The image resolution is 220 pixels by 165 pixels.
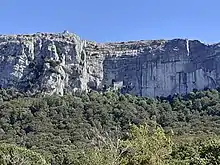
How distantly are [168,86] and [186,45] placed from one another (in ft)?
40.9

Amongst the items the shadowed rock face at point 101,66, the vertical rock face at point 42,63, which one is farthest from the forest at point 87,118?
the shadowed rock face at point 101,66

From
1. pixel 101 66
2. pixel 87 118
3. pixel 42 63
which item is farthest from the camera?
pixel 101 66

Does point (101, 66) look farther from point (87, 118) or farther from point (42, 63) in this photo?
point (87, 118)

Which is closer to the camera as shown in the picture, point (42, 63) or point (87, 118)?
point (87, 118)

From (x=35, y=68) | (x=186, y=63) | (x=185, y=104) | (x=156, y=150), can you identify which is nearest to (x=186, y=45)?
(x=186, y=63)

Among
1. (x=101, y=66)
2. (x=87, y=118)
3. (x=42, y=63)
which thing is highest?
(x=42, y=63)

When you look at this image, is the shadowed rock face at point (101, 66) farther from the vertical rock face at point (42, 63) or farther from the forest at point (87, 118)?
the forest at point (87, 118)

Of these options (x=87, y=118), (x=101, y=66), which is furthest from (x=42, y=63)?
(x=87, y=118)

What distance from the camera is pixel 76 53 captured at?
495 ft

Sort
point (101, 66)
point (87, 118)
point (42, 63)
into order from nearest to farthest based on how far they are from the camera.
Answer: point (87, 118) → point (42, 63) → point (101, 66)

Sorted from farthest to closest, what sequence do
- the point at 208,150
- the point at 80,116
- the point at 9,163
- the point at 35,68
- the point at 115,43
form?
the point at 115,43 < the point at 35,68 < the point at 80,116 < the point at 9,163 < the point at 208,150

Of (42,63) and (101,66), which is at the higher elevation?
(42,63)

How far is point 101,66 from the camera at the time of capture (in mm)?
158875

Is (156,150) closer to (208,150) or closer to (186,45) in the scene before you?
(208,150)
